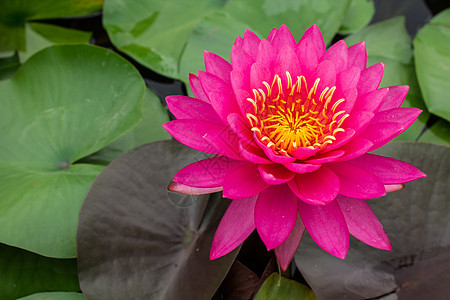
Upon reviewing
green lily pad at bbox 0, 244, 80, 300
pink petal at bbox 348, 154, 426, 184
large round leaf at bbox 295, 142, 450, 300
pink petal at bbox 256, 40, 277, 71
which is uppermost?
pink petal at bbox 256, 40, 277, 71

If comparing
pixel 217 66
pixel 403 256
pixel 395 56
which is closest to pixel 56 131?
pixel 217 66

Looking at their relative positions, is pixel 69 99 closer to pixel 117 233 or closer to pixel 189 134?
pixel 117 233

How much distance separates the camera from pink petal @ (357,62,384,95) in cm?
121

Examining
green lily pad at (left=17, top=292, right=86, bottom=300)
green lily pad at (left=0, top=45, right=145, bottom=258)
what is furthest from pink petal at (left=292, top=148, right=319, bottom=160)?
green lily pad at (left=17, top=292, right=86, bottom=300)

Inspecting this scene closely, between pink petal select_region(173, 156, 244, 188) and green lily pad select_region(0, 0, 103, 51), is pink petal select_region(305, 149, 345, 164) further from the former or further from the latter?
green lily pad select_region(0, 0, 103, 51)

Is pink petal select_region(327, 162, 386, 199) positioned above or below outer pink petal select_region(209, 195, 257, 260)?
above

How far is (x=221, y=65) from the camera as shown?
1287 mm

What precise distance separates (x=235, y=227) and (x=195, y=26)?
51.8 inches

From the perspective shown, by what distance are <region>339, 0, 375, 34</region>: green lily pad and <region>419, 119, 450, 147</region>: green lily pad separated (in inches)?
29.0

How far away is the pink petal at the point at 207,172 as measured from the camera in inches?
43.6

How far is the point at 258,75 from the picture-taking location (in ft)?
3.96

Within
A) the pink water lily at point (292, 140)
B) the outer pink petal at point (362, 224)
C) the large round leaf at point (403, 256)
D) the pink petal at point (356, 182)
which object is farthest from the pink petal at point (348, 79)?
the large round leaf at point (403, 256)

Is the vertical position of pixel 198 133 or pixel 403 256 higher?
pixel 198 133

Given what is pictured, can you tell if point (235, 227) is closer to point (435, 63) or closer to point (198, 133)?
point (198, 133)
